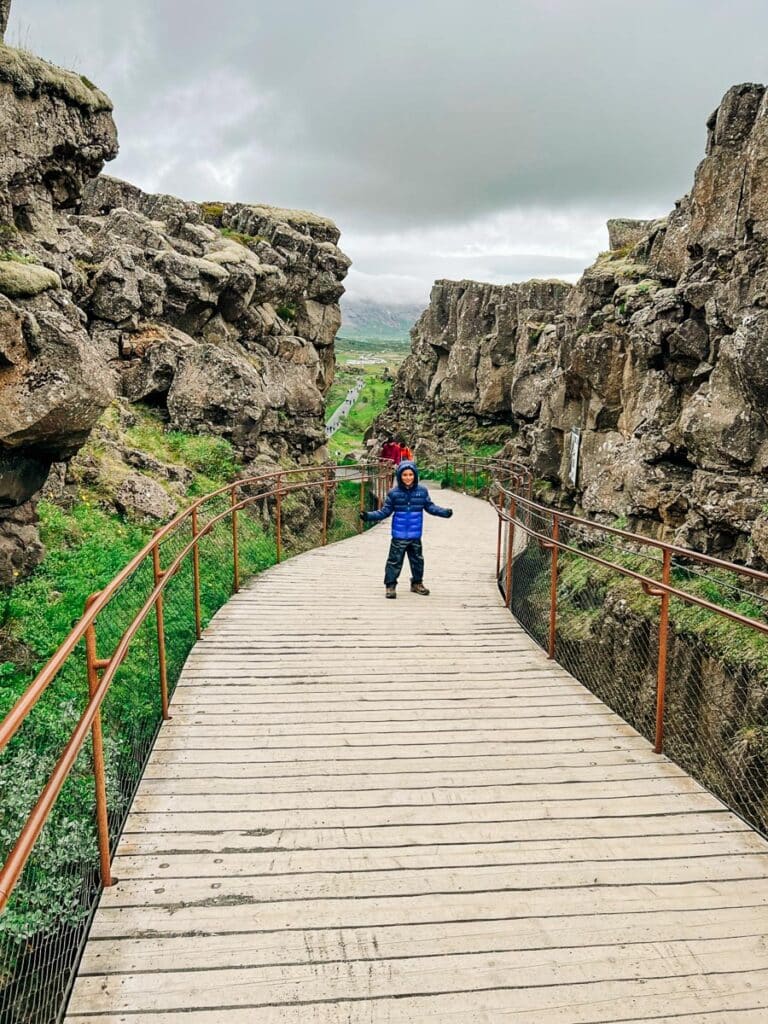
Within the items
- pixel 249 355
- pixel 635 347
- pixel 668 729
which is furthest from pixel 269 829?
pixel 249 355

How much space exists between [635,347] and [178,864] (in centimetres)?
1243

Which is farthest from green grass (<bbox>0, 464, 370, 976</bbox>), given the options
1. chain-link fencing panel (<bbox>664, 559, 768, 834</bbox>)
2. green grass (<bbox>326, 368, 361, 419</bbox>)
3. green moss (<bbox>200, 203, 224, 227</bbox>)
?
green grass (<bbox>326, 368, 361, 419</bbox>)

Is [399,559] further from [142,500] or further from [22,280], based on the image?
[22,280]

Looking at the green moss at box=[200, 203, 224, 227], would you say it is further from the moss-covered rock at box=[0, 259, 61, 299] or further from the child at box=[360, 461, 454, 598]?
the child at box=[360, 461, 454, 598]

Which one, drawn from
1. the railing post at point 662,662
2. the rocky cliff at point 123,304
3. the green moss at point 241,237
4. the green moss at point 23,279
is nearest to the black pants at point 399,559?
the rocky cliff at point 123,304

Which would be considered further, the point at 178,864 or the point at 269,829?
the point at 269,829

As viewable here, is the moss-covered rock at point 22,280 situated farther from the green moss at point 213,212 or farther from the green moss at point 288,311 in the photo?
the green moss at point 213,212

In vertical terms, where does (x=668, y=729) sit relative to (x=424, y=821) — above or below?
below

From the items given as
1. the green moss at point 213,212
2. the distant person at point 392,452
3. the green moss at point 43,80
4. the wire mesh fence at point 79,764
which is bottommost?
the wire mesh fence at point 79,764

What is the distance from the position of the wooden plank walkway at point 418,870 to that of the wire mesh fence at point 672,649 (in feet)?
5.46

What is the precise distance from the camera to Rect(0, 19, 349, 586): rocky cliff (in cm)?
681

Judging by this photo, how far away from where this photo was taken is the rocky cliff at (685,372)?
9.88m

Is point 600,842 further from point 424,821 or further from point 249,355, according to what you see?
point 249,355

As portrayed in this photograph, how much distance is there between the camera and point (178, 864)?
335 cm
